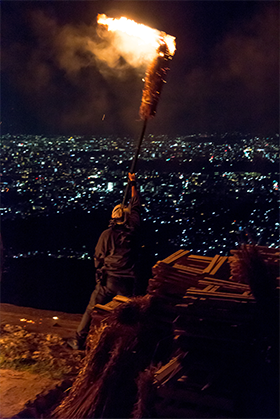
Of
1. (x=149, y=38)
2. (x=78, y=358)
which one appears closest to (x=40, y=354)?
(x=78, y=358)

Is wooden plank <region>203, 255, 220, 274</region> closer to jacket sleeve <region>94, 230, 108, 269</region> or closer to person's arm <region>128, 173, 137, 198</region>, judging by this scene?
person's arm <region>128, 173, 137, 198</region>

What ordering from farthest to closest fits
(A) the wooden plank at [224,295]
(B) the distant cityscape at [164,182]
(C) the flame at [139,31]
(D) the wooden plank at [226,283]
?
(B) the distant cityscape at [164,182]
(C) the flame at [139,31]
(D) the wooden plank at [226,283]
(A) the wooden plank at [224,295]

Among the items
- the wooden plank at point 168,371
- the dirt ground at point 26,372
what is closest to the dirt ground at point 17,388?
the dirt ground at point 26,372

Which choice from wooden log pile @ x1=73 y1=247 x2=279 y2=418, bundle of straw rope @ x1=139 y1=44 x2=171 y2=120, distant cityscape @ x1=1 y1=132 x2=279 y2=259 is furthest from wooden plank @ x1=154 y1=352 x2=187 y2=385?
distant cityscape @ x1=1 y1=132 x2=279 y2=259

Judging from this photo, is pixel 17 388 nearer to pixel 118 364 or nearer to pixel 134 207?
pixel 118 364

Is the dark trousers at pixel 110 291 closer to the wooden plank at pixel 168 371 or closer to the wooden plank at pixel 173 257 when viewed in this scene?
the wooden plank at pixel 173 257
